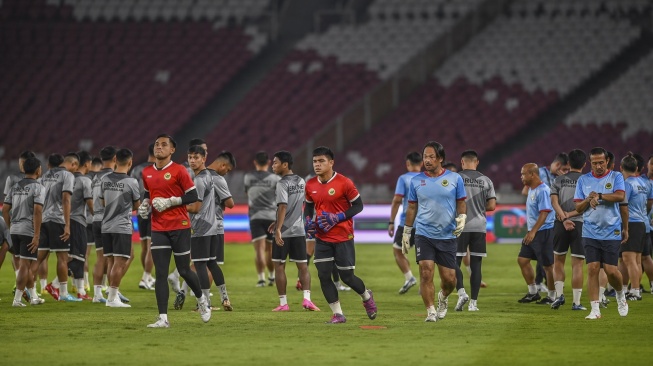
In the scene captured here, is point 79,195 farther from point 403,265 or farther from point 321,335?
point 321,335

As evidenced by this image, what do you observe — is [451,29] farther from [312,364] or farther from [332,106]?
[312,364]

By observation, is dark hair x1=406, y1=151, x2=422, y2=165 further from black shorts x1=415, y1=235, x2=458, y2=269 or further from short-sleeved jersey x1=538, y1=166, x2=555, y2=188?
black shorts x1=415, y1=235, x2=458, y2=269

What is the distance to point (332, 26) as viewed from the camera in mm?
47125

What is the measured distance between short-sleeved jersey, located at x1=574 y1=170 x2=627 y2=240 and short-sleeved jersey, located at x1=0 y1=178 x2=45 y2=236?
805 centimetres

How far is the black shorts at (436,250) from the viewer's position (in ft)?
45.1

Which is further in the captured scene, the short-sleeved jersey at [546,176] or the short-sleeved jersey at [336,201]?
the short-sleeved jersey at [546,176]

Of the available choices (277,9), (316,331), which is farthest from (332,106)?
(316,331)

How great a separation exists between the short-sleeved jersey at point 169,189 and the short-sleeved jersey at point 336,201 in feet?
5.61

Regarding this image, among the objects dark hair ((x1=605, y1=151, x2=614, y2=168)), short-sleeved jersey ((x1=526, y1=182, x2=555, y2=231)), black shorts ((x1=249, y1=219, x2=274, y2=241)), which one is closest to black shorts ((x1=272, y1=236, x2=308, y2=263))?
short-sleeved jersey ((x1=526, y1=182, x2=555, y2=231))

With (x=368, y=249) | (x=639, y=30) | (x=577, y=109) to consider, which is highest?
(x=639, y=30)

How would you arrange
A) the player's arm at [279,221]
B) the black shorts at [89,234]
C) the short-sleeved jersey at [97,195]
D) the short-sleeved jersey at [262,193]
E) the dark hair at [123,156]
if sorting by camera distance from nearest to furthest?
the player's arm at [279,221], the dark hair at [123,156], the short-sleeved jersey at [97,195], the black shorts at [89,234], the short-sleeved jersey at [262,193]

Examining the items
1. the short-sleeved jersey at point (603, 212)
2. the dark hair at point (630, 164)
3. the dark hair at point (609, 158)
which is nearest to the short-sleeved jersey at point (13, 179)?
the short-sleeved jersey at point (603, 212)

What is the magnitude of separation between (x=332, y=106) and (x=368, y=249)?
13.1 m

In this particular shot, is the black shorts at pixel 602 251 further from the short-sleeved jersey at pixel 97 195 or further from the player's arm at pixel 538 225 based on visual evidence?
the short-sleeved jersey at pixel 97 195
